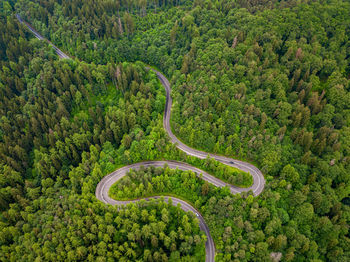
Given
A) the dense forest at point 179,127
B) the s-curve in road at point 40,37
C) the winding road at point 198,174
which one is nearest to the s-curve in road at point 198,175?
the winding road at point 198,174

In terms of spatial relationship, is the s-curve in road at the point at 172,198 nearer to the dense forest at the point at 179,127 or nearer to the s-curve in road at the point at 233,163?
the dense forest at the point at 179,127

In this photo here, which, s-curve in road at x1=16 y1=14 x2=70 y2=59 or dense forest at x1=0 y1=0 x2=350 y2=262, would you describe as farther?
s-curve in road at x1=16 y1=14 x2=70 y2=59

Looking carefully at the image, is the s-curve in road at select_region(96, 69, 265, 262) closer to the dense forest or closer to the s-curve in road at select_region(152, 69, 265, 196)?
the s-curve in road at select_region(152, 69, 265, 196)

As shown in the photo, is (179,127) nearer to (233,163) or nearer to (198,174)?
(198,174)

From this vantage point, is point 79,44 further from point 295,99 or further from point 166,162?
point 295,99

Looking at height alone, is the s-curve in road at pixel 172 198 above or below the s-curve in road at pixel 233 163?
below

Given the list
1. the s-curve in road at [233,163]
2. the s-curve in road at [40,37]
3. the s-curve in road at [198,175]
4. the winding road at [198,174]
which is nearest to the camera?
the winding road at [198,174]

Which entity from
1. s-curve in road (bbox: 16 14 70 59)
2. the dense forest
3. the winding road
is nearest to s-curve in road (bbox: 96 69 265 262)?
the winding road

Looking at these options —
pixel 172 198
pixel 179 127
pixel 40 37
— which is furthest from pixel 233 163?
pixel 40 37

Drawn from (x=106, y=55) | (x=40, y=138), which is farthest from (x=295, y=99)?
(x=40, y=138)
